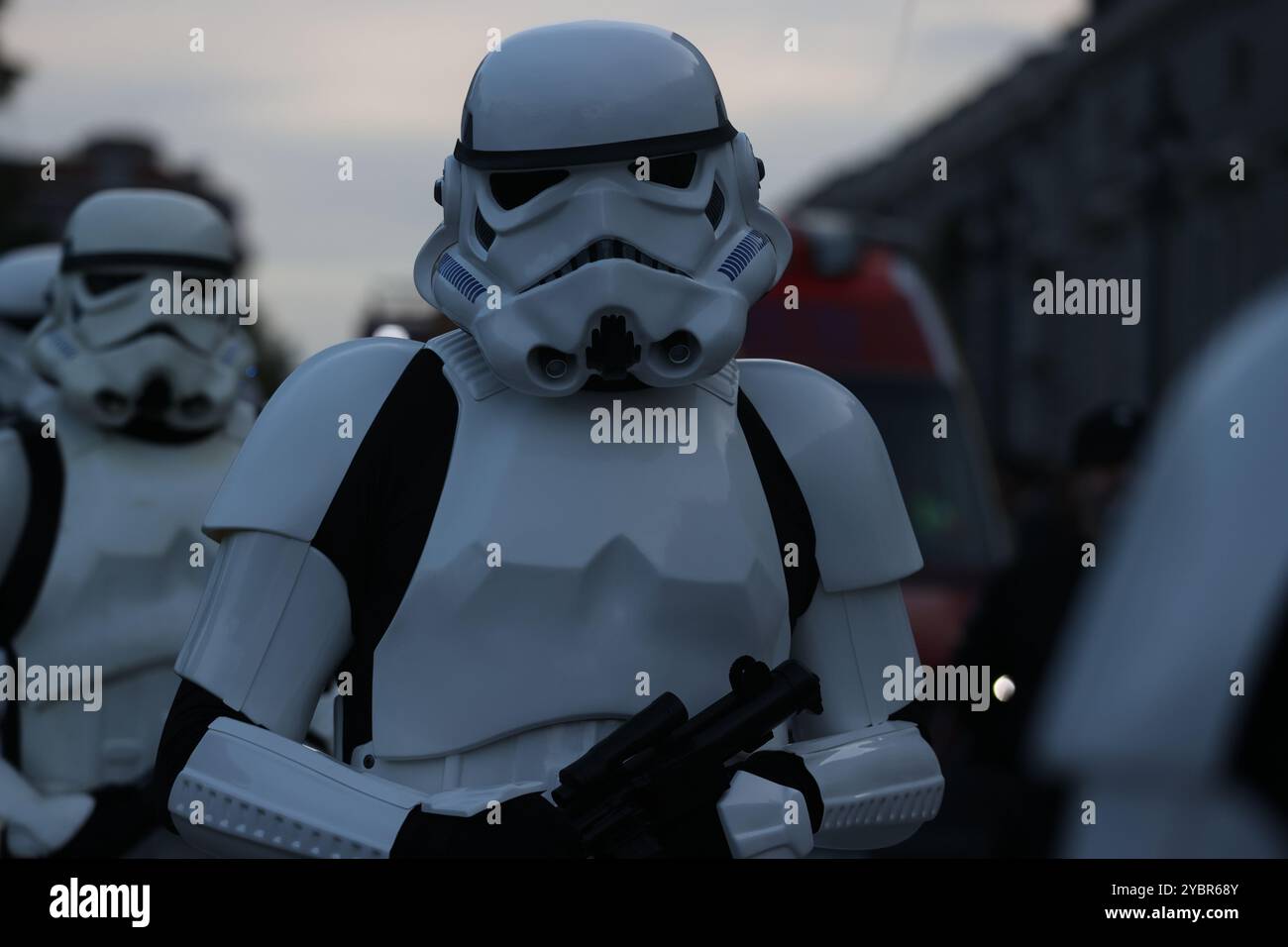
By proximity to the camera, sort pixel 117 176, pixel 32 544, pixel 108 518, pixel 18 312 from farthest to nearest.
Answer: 1. pixel 117 176
2. pixel 18 312
3. pixel 108 518
4. pixel 32 544

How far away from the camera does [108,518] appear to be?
458 cm

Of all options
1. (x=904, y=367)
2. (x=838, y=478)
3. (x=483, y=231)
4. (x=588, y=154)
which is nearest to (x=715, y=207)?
(x=588, y=154)

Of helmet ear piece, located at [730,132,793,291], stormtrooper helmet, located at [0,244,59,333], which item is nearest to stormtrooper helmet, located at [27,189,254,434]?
helmet ear piece, located at [730,132,793,291]

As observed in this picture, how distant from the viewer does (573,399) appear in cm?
296

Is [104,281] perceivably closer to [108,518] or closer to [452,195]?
[108,518]

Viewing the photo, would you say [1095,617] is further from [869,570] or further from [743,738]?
[869,570]

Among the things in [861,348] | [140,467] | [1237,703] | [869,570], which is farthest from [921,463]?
[1237,703]

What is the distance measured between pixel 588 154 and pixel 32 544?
2121 mm

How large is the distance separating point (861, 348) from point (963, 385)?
2.09ft

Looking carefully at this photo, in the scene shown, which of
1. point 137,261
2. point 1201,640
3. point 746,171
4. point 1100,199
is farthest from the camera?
point 1100,199

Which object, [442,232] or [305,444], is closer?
[305,444]

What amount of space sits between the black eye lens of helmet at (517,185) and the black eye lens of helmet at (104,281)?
6.62 ft

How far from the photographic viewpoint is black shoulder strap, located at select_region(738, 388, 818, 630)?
3.07 m
